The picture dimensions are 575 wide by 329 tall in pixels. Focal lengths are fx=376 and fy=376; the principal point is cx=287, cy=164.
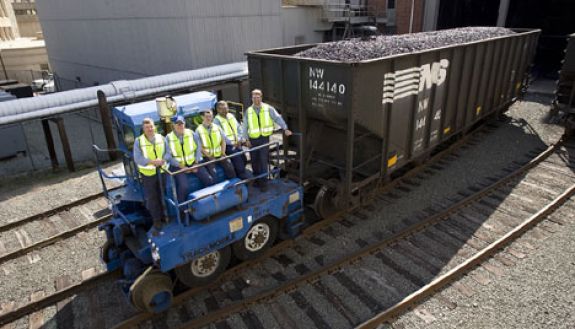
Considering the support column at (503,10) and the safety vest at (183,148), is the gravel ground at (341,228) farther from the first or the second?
the support column at (503,10)

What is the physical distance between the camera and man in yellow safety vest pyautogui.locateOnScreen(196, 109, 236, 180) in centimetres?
632

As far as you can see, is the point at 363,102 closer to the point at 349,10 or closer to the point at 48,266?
the point at 48,266

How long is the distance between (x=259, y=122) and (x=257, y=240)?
2210 millimetres

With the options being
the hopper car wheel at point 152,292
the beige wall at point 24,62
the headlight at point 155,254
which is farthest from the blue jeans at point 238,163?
the beige wall at point 24,62

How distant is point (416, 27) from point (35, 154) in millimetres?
22016

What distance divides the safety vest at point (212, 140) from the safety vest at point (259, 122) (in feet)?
2.59

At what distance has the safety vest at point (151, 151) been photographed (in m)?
A: 5.63

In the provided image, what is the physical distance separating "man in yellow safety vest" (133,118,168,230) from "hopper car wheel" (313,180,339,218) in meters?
3.42

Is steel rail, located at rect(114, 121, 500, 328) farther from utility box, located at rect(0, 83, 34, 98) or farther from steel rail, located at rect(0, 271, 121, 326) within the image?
utility box, located at rect(0, 83, 34, 98)

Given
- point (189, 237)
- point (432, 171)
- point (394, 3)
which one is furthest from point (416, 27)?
point (189, 237)

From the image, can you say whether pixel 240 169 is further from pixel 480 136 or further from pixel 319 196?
pixel 480 136

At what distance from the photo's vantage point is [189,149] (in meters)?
6.02

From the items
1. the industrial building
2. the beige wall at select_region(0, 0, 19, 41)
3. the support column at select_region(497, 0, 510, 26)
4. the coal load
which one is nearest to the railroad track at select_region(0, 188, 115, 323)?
the coal load

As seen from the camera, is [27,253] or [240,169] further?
[27,253]
